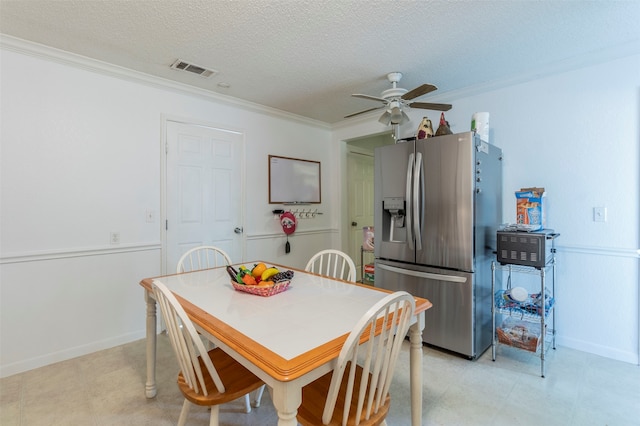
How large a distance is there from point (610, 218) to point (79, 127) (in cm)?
428

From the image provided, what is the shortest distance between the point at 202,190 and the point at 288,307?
2.13m

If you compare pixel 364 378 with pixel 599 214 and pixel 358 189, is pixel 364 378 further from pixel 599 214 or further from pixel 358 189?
pixel 358 189

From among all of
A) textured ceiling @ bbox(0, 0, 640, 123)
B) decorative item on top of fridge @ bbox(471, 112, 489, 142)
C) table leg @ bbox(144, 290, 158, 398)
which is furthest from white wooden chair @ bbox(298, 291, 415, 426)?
decorative item on top of fridge @ bbox(471, 112, 489, 142)

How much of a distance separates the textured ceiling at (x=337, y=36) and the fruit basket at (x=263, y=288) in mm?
1625

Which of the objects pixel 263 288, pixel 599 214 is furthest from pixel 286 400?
pixel 599 214

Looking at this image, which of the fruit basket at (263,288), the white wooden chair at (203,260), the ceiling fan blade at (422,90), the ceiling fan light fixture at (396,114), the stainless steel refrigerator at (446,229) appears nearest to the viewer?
the fruit basket at (263,288)

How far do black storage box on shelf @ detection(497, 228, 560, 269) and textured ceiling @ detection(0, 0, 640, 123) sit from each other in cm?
139

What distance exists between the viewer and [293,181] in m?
3.96

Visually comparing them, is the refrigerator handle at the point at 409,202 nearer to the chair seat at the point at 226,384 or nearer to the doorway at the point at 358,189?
the chair seat at the point at 226,384

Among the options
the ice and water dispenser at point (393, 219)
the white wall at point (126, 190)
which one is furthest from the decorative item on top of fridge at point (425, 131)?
the white wall at point (126, 190)

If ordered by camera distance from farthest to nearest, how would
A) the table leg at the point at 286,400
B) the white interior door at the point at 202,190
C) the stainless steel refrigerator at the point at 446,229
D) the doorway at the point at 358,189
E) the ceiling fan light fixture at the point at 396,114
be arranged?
1. the doorway at the point at 358,189
2. the white interior door at the point at 202,190
3. the ceiling fan light fixture at the point at 396,114
4. the stainless steel refrigerator at the point at 446,229
5. the table leg at the point at 286,400

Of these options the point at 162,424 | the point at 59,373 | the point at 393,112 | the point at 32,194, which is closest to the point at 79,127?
the point at 32,194

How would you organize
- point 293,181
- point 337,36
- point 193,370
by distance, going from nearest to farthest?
point 193,370, point 337,36, point 293,181

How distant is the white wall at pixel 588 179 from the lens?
226 cm
